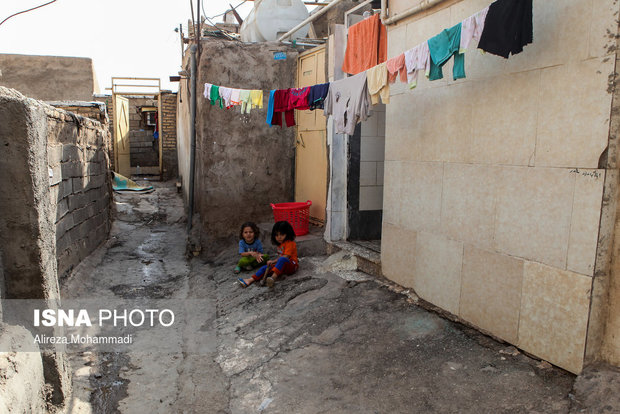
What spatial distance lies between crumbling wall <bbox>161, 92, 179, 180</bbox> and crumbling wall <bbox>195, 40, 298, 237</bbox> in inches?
363

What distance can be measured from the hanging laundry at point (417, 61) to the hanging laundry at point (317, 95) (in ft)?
5.23

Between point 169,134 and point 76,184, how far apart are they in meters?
Answer: 10.7

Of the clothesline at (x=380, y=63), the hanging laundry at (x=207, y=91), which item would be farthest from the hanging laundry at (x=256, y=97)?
the hanging laundry at (x=207, y=91)

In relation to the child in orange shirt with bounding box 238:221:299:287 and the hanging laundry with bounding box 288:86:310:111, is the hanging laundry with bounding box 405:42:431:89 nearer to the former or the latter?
the hanging laundry with bounding box 288:86:310:111

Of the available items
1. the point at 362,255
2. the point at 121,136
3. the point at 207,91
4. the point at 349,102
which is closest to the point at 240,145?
the point at 207,91

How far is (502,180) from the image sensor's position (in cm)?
349

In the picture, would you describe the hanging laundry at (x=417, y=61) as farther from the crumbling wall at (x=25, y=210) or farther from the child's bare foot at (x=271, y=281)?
the child's bare foot at (x=271, y=281)

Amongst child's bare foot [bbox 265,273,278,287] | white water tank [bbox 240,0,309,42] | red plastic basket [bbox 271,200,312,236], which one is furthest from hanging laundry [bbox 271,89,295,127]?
white water tank [bbox 240,0,309,42]

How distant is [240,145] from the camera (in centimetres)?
800

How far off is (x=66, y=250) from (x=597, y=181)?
19.2 ft

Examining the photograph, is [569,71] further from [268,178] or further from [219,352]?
[268,178]

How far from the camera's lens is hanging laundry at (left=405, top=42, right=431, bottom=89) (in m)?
3.51

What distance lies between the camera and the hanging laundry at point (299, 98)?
550cm

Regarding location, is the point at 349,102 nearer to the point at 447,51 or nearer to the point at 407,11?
the point at 407,11
